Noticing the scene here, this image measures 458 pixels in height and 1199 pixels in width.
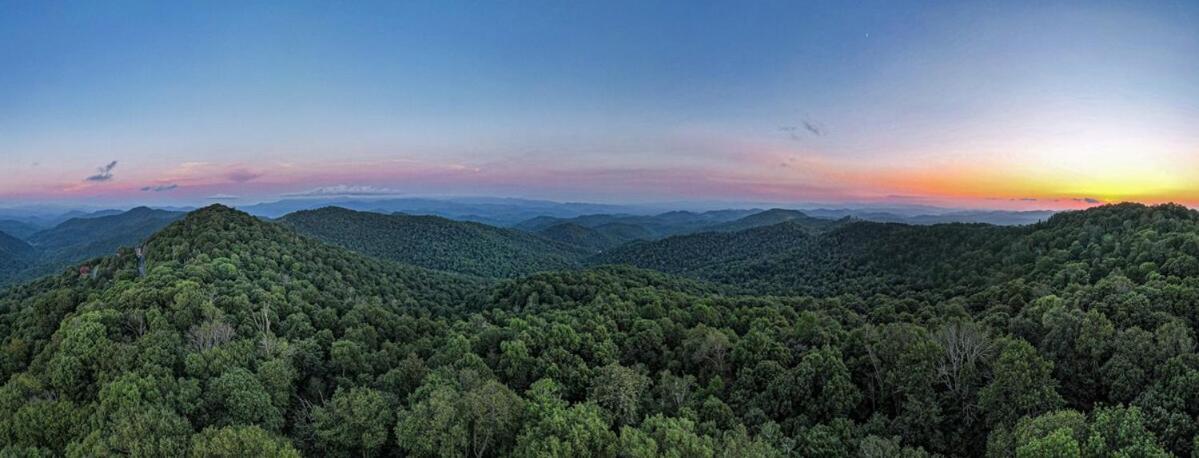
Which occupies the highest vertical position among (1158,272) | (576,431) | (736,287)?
(1158,272)

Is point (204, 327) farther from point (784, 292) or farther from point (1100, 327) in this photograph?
point (784, 292)

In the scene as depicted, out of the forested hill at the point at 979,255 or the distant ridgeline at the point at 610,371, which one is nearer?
the distant ridgeline at the point at 610,371

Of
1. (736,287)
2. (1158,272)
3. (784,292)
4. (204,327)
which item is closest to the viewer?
(204,327)

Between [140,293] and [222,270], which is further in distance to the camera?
[222,270]

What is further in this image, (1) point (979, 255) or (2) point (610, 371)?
(1) point (979, 255)

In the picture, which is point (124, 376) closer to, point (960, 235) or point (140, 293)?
point (140, 293)

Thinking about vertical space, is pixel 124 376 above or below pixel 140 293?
below

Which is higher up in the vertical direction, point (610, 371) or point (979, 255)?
point (979, 255)

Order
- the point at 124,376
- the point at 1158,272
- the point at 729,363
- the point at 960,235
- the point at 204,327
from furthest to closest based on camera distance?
the point at 960,235 < the point at 1158,272 < the point at 729,363 < the point at 204,327 < the point at 124,376

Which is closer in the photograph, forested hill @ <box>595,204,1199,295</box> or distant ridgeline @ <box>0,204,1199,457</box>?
distant ridgeline @ <box>0,204,1199,457</box>

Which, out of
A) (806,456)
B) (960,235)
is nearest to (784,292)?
(960,235)
